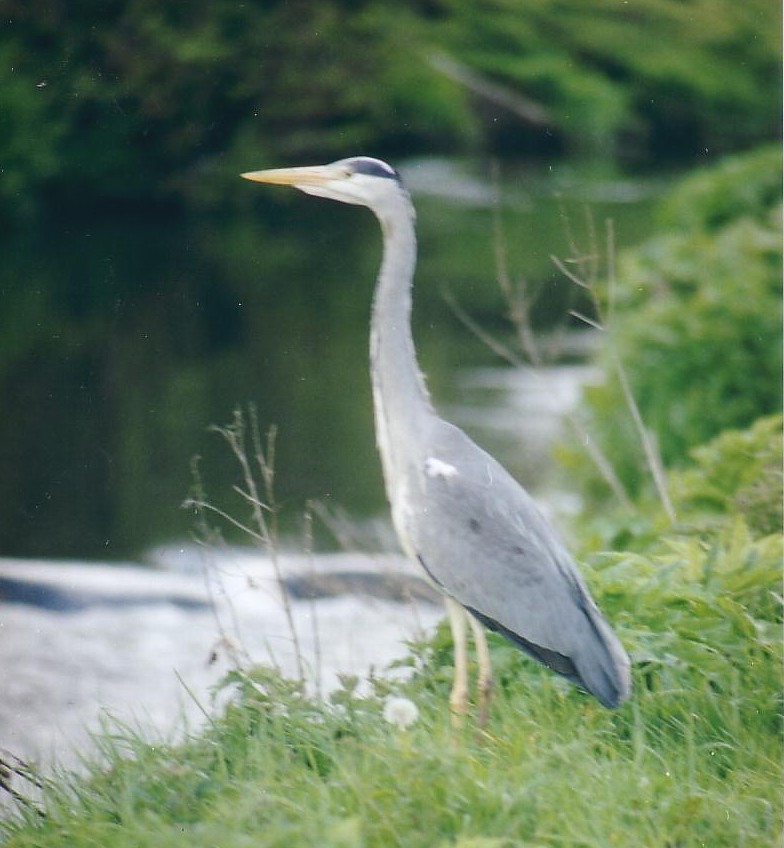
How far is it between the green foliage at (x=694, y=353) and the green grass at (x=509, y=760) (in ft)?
8.74

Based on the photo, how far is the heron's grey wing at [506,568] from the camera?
2.99 m

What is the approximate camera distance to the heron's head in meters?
3.07

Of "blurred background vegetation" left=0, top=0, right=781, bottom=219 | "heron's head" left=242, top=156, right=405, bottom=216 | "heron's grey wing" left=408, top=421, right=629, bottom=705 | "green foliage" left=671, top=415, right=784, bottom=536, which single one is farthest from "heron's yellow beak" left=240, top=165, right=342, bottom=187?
"green foliage" left=671, top=415, right=784, bottom=536

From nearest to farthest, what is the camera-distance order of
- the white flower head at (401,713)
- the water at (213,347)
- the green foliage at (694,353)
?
the white flower head at (401,713) → the water at (213,347) → the green foliage at (694,353)

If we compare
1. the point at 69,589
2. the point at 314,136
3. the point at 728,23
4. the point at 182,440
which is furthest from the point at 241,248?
the point at 728,23

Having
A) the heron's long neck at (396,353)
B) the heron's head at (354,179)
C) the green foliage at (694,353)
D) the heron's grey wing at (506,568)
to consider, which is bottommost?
the green foliage at (694,353)

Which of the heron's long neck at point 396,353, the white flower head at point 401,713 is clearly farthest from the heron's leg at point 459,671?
the heron's long neck at point 396,353

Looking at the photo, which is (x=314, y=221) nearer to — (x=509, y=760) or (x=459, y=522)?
(x=459, y=522)

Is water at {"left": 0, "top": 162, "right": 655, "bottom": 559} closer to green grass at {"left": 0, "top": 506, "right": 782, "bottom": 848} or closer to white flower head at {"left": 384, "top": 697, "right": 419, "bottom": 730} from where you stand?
green grass at {"left": 0, "top": 506, "right": 782, "bottom": 848}

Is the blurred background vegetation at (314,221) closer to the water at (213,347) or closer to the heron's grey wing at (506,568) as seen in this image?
the water at (213,347)

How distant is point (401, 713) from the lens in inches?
114

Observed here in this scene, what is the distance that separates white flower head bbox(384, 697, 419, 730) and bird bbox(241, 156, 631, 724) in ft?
0.48

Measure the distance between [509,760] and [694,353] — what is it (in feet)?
12.8

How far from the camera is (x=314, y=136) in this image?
516cm
